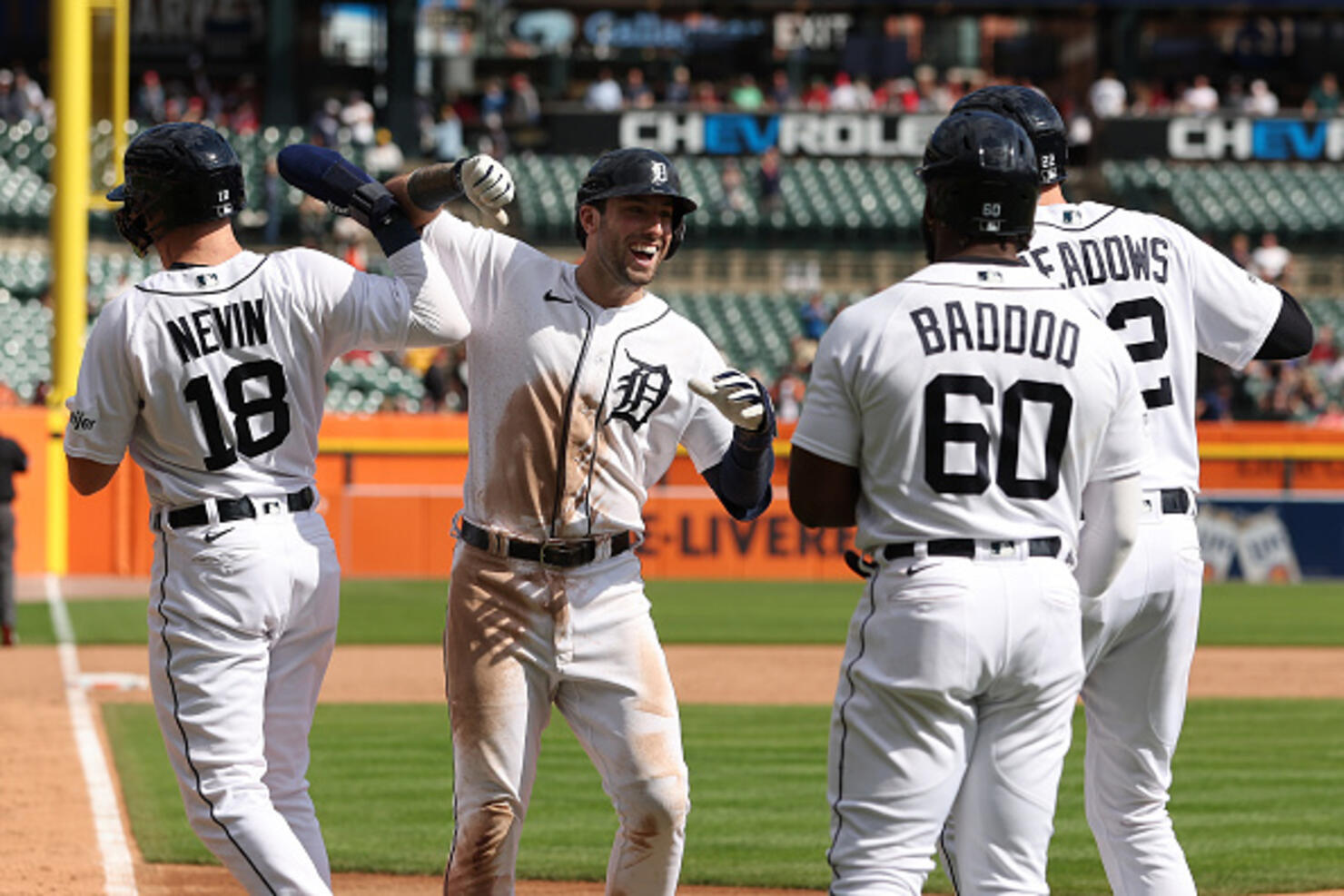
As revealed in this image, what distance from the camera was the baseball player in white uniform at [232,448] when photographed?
4762mm

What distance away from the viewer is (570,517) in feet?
16.7

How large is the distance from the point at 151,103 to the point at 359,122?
311 cm

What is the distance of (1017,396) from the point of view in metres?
4.02

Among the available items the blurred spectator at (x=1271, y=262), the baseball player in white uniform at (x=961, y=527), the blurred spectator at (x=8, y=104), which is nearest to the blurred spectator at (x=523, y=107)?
the blurred spectator at (x=8, y=104)

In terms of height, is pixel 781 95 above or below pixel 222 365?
above

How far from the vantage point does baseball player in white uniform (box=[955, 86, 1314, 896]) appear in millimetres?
4812

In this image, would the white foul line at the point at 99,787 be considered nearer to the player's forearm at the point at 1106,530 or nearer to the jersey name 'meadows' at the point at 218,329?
the jersey name 'meadows' at the point at 218,329

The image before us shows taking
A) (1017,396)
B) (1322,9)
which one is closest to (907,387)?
(1017,396)

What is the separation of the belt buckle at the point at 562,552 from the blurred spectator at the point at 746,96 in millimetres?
26996

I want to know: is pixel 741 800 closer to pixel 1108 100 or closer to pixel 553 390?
pixel 553 390

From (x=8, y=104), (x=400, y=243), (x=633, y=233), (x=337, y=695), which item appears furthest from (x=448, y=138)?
(x=400, y=243)

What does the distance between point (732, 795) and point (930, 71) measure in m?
26.3

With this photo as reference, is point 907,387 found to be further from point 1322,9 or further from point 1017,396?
point 1322,9

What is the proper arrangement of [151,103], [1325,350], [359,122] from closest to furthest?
[1325,350]
[359,122]
[151,103]
